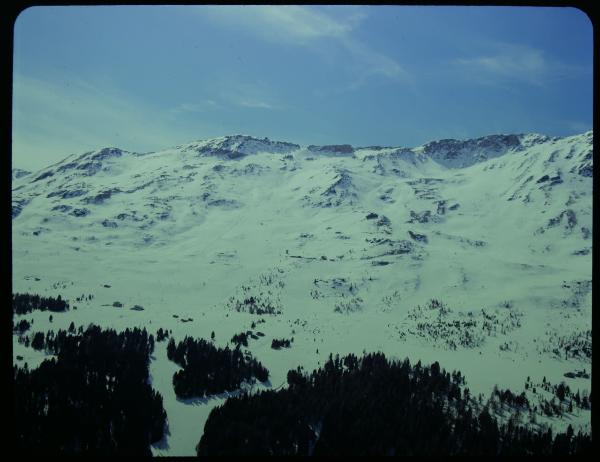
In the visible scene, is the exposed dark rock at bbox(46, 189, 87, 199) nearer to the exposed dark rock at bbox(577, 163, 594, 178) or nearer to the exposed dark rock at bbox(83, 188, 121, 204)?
the exposed dark rock at bbox(83, 188, 121, 204)

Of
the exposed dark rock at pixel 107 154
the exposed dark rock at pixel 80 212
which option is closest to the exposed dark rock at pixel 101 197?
the exposed dark rock at pixel 80 212

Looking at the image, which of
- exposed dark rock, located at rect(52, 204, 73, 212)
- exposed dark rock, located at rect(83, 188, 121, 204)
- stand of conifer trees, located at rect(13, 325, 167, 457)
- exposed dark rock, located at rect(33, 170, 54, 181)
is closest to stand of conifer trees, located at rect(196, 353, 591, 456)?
stand of conifer trees, located at rect(13, 325, 167, 457)

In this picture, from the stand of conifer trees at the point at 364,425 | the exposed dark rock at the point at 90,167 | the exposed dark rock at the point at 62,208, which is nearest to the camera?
the stand of conifer trees at the point at 364,425

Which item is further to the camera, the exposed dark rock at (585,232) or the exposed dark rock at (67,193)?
the exposed dark rock at (67,193)

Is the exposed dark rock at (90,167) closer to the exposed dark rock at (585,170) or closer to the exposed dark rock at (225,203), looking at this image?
the exposed dark rock at (225,203)

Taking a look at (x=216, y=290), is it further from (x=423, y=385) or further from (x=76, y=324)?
(x=423, y=385)

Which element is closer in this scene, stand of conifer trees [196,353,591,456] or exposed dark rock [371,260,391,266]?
stand of conifer trees [196,353,591,456]

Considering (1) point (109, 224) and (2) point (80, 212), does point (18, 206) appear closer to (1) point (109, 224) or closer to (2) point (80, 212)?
(2) point (80, 212)

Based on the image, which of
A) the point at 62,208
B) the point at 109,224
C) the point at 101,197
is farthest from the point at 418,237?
the point at 62,208
